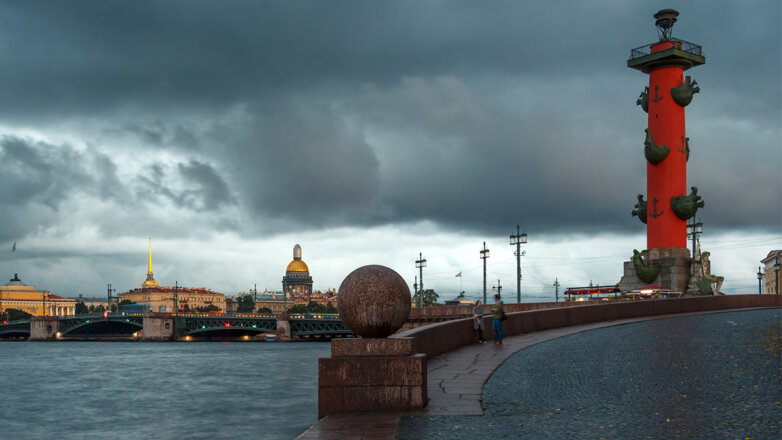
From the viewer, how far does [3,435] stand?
28344 millimetres

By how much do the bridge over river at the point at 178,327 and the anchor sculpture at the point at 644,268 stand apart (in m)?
66.0

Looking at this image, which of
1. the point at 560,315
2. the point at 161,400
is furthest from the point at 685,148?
the point at 161,400

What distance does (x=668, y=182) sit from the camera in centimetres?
4228

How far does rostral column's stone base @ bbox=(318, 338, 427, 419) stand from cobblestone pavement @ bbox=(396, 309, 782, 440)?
2.20 ft

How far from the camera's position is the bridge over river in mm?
109125

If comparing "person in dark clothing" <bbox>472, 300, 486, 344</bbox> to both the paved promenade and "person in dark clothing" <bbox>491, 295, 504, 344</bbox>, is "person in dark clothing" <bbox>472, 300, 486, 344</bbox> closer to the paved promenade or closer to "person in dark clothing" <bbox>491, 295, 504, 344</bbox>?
"person in dark clothing" <bbox>491, 295, 504, 344</bbox>

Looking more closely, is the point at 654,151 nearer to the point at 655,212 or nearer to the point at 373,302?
the point at 655,212

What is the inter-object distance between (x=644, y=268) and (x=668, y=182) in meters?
5.01

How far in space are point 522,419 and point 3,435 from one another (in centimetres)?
2611

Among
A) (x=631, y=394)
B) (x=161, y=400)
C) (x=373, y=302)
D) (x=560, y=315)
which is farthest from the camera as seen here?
(x=161, y=400)

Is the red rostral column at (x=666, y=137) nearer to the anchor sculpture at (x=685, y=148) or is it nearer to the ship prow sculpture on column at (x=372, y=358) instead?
the anchor sculpture at (x=685, y=148)

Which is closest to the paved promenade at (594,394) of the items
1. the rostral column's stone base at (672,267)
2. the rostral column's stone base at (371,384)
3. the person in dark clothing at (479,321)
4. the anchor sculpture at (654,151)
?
the rostral column's stone base at (371,384)

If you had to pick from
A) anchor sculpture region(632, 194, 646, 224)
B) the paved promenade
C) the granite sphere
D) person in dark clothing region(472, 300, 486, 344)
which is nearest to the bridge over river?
anchor sculpture region(632, 194, 646, 224)

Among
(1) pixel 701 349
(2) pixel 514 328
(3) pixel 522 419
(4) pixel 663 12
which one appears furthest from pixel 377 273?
(4) pixel 663 12
